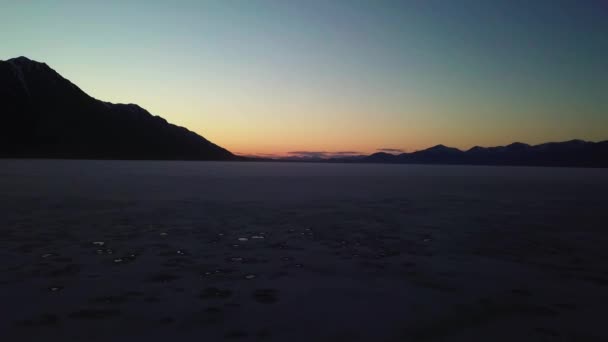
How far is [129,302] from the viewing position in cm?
927

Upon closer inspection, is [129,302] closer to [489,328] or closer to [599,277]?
[489,328]

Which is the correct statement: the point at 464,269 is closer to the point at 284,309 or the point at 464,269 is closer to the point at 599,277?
the point at 599,277

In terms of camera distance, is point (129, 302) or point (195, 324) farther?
point (129, 302)

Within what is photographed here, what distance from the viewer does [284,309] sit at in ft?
30.1

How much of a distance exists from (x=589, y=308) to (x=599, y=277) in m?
3.45

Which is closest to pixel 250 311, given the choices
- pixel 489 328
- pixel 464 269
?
pixel 489 328

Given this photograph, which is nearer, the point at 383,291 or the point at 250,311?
the point at 250,311

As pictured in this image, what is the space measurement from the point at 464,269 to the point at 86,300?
11.2m

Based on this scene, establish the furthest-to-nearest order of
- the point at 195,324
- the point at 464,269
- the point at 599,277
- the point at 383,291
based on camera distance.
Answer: the point at 464,269, the point at 599,277, the point at 383,291, the point at 195,324

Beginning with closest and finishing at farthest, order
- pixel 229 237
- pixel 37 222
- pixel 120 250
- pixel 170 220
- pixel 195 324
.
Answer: pixel 195 324, pixel 120 250, pixel 229 237, pixel 37 222, pixel 170 220

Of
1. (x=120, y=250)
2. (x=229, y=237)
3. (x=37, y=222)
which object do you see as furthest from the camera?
(x=37, y=222)

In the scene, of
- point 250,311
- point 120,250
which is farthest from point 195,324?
point 120,250

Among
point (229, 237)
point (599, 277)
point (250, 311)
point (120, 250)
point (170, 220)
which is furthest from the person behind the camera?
point (170, 220)

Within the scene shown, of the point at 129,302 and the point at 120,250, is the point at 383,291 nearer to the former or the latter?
the point at 129,302
